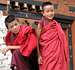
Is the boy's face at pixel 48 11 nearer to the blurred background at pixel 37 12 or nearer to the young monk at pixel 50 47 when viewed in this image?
the young monk at pixel 50 47

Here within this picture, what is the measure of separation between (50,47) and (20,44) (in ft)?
0.94

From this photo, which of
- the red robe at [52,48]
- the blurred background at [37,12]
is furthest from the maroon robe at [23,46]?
the blurred background at [37,12]

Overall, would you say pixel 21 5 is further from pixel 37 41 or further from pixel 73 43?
pixel 37 41

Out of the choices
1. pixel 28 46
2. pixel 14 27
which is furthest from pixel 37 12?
pixel 28 46

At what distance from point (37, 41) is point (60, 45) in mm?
208

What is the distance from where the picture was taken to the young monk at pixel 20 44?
2.72 m

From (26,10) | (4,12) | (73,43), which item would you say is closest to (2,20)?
(4,12)

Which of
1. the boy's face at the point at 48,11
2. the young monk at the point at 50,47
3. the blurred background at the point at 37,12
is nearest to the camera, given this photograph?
the young monk at the point at 50,47

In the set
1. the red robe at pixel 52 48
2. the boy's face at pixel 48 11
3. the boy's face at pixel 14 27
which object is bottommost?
the red robe at pixel 52 48

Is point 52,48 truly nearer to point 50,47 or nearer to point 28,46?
point 50,47

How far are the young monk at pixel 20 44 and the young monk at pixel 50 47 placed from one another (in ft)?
0.28

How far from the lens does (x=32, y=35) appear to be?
2770 mm

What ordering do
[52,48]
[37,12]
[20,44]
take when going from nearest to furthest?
[52,48], [20,44], [37,12]

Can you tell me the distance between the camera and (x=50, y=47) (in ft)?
8.67
